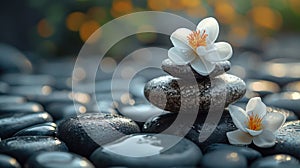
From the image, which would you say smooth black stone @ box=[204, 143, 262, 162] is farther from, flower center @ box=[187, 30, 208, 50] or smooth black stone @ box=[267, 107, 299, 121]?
smooth black stone @ box=[267, 107, 299, 121]

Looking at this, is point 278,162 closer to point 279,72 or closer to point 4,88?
point 4,88

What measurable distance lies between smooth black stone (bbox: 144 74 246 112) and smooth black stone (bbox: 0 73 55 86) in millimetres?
2110

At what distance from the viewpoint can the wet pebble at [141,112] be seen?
8.57ft

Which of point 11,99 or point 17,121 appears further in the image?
point 11,99

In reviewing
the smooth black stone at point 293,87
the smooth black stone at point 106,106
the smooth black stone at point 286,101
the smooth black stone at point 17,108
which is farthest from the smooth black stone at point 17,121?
the smooth black stone at point 293,87

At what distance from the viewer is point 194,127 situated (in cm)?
222

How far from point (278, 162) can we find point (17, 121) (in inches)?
52.4

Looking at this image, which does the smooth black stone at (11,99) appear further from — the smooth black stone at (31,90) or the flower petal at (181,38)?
the flower petal at (181,38)

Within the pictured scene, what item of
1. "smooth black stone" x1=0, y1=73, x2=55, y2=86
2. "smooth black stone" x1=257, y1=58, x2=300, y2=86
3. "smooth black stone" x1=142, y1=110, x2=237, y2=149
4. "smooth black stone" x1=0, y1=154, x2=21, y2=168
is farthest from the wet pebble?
"smooth black stone" x1=257, y1=58, x2=300, y2=86

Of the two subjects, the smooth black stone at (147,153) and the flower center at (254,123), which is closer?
the smooth black stone at (147,153)

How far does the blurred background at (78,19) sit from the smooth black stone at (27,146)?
396 cm

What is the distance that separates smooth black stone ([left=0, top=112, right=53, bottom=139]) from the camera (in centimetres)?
238

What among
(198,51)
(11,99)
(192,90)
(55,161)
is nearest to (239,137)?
(192,90)

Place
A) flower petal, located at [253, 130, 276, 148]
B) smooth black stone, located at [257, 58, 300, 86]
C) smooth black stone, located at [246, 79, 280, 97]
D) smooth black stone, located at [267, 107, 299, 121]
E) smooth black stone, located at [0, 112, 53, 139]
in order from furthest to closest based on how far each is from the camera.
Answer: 1. smooth black stone, located at [257, 58, 300, 86]
2. smooth black stone, located at [246, 79, 280, 97]
3. smooth black stone, located at [267, 107, 299, 121]
4. smooth black stone, located at [0, 112, 53, 139]
5. flower petal, located at [253, 130, 276, 148]
